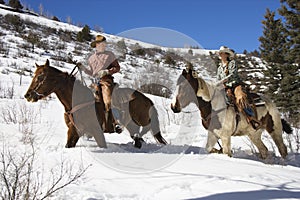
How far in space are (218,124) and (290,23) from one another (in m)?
17.6

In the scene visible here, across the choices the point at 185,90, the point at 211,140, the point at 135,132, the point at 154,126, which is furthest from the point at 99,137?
the point at 211,140

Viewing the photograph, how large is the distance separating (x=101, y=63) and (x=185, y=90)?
1.76 m

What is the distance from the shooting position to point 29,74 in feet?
47.9

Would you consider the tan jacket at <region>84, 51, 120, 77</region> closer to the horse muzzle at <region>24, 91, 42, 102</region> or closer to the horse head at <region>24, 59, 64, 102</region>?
the horse head at <region>24, 59, 64, 102</region>

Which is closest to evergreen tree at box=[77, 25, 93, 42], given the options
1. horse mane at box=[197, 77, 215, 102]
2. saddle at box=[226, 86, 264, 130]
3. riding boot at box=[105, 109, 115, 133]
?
riding boot at box=[105, 109, 115, 133]

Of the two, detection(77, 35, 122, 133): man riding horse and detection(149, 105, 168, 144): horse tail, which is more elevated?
detection(77, 35, 122, 133): man riding horse

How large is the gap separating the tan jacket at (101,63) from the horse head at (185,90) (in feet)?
4.55

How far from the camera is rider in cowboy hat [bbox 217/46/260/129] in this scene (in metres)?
5.60

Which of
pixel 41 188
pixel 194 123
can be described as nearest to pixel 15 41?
pixel 194 123

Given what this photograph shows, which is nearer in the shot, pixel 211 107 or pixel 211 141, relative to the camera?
pixel 211 107

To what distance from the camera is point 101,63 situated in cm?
575

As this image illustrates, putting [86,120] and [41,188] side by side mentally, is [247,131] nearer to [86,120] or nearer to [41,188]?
[86,120]

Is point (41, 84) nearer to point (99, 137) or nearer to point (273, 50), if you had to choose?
point (99, 137)

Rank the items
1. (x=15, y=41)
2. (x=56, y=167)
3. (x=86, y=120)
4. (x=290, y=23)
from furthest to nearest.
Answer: (x=15, y=41), (x=290, y=23), (x=86, y=120), (x=56, y=167)
